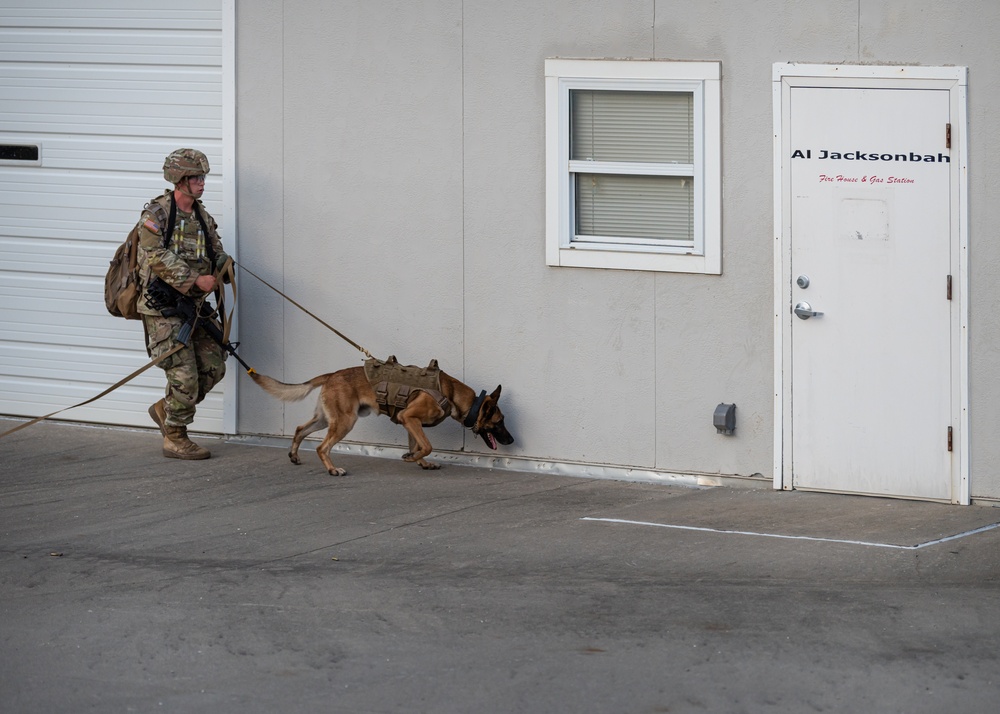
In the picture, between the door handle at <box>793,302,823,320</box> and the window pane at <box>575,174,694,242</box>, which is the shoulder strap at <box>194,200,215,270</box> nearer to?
the window pane at <box>575,174,694,242</box>

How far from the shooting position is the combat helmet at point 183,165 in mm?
9328

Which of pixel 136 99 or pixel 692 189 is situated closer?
pixel 692 189

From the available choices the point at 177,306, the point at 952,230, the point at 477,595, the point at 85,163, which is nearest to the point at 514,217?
the point at 177,306

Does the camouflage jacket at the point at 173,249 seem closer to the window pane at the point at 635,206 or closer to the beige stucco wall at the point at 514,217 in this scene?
the beige stucco wall at the point at 514,217

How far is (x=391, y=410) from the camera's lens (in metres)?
9.32

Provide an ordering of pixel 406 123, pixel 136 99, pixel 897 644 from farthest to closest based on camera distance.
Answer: pixel 136 99 → pixel 406 123 → pixel 897 644

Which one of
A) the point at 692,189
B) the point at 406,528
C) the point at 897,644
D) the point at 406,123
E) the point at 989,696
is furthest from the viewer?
the point at 406,123

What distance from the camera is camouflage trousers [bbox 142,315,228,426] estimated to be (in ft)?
31.4

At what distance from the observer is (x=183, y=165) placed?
30.6 feet

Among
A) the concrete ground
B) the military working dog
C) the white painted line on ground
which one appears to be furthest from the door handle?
the military working dog

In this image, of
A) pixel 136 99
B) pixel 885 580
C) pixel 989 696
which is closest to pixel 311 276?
pixel 136 99

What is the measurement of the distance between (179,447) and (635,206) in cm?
350

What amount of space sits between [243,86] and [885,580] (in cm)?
563

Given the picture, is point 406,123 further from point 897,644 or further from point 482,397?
point 897,644
